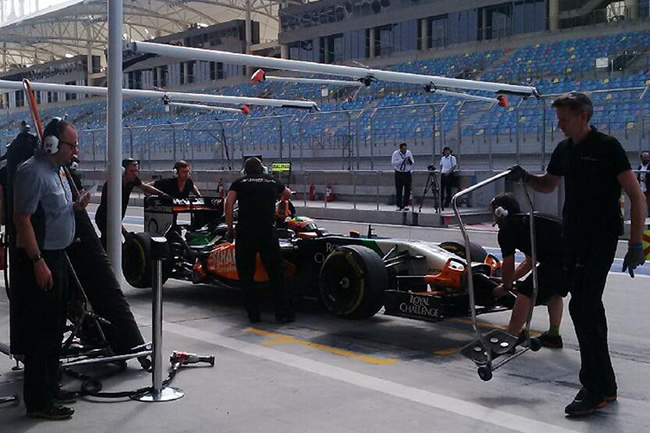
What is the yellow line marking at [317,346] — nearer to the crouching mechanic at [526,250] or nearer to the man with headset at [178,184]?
the crouching mechanic at [526,250]

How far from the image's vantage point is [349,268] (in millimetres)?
8008

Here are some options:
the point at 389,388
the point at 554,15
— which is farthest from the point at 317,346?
the point at 554,15

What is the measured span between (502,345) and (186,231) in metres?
5.78

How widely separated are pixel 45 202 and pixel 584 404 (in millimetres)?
3613

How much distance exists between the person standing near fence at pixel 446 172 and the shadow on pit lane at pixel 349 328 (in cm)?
1270

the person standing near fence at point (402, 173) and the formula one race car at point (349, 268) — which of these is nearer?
the formula one race car at point (349, 268)

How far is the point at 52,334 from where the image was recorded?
5.36 metres

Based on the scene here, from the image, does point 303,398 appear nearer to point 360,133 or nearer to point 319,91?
point 360,133

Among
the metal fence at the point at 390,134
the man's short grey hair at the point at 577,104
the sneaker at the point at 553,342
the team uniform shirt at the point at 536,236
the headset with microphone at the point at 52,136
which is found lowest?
the sneaker at the point at 553,342

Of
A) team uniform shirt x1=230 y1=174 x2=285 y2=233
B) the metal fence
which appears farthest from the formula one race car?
the metal fence

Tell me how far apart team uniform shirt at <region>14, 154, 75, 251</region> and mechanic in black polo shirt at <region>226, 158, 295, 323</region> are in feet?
10.9

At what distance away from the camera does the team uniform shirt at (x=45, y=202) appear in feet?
17.0

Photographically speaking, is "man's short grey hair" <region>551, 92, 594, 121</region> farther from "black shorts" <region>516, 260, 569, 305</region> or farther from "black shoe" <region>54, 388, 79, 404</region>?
"black shoe" <region>54, 388, 79, 404</region>

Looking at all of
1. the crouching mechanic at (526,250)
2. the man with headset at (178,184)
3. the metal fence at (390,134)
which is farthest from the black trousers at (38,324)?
the metal fence at (390,134)
